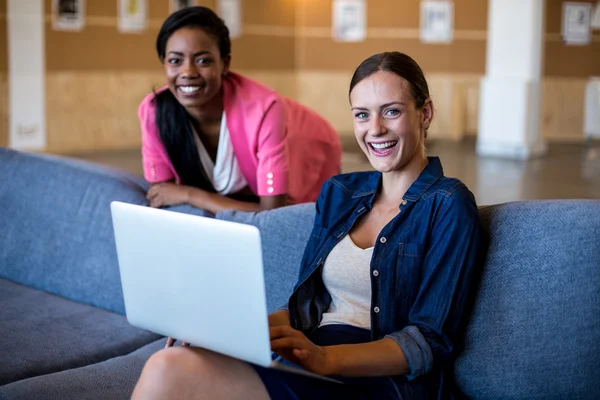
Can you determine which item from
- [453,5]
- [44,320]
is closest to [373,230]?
[44,320]

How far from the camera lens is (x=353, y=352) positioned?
189cm

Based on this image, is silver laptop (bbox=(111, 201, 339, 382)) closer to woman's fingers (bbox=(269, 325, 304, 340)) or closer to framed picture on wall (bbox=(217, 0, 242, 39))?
woman's fingers (bbox=(269, 325, 304, 340))

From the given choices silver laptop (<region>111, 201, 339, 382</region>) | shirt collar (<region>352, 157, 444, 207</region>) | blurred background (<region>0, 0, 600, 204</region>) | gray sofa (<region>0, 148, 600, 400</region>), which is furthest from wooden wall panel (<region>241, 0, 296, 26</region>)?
silver laptop (<region>111, 201, 339, 382</region>)

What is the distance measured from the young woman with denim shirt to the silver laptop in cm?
7

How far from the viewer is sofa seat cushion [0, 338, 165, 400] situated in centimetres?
238

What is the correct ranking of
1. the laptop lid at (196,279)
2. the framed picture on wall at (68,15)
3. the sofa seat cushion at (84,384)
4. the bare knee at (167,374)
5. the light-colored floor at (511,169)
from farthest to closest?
the framed picture on wall at (68,15) < the light-colored floor at (511,169) < the sofa seat cushion at (84,384) < the bare knee at (167,374) < the laptop lid at (196,279)

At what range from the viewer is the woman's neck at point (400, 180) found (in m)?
2.20

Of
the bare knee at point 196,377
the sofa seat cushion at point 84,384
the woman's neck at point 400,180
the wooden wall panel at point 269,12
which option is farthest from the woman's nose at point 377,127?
the wooden wall panel at point 269,12

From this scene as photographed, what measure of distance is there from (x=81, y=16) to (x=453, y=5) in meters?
5.41

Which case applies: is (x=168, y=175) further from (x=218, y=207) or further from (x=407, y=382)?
(x=407, y=382)

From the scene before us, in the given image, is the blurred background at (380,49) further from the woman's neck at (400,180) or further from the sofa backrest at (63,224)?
the woman's neck at (400,180)

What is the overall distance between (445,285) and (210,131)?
1634 mm

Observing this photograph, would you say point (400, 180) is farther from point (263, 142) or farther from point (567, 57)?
point (567, 57)

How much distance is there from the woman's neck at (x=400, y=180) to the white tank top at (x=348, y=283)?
15cm
